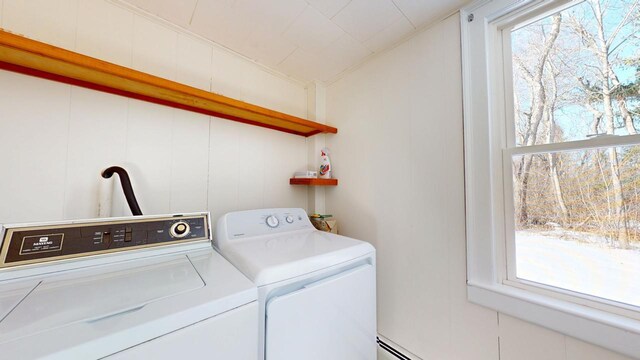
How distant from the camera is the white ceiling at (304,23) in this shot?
1.07 meters

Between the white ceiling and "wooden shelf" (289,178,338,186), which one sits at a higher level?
the white ceiling

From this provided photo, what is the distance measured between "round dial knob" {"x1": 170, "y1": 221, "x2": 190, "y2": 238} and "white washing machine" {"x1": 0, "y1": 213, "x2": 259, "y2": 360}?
0.8 inches

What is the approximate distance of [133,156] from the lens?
109 centimetres

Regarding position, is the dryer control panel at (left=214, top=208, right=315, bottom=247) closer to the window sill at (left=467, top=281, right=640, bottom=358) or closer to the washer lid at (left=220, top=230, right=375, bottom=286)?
the washer lid at (left=220, top=230, right=375, bottom=286)

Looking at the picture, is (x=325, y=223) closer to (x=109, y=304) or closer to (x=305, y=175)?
(x=305, y=175)

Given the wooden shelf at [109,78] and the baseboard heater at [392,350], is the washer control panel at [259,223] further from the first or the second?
the baseboard heater at [392,350]

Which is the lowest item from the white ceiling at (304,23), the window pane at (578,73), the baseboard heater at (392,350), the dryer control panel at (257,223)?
the baseboard heater at (392,350)

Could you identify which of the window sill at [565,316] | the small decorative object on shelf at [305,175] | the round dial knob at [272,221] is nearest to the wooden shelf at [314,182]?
the small decorative object on shelf at [305,175]

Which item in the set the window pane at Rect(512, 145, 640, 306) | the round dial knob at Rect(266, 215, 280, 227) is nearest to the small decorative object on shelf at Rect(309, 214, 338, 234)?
the round dial knob at Rect(266, 215, 280, 227)

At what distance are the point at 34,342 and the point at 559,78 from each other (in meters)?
1.74

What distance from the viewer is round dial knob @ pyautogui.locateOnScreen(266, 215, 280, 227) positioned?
47.6 inches

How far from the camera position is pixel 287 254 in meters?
0.84

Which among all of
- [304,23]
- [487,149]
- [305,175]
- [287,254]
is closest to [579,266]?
[487,149]

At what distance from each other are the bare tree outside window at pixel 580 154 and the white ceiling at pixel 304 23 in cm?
46
